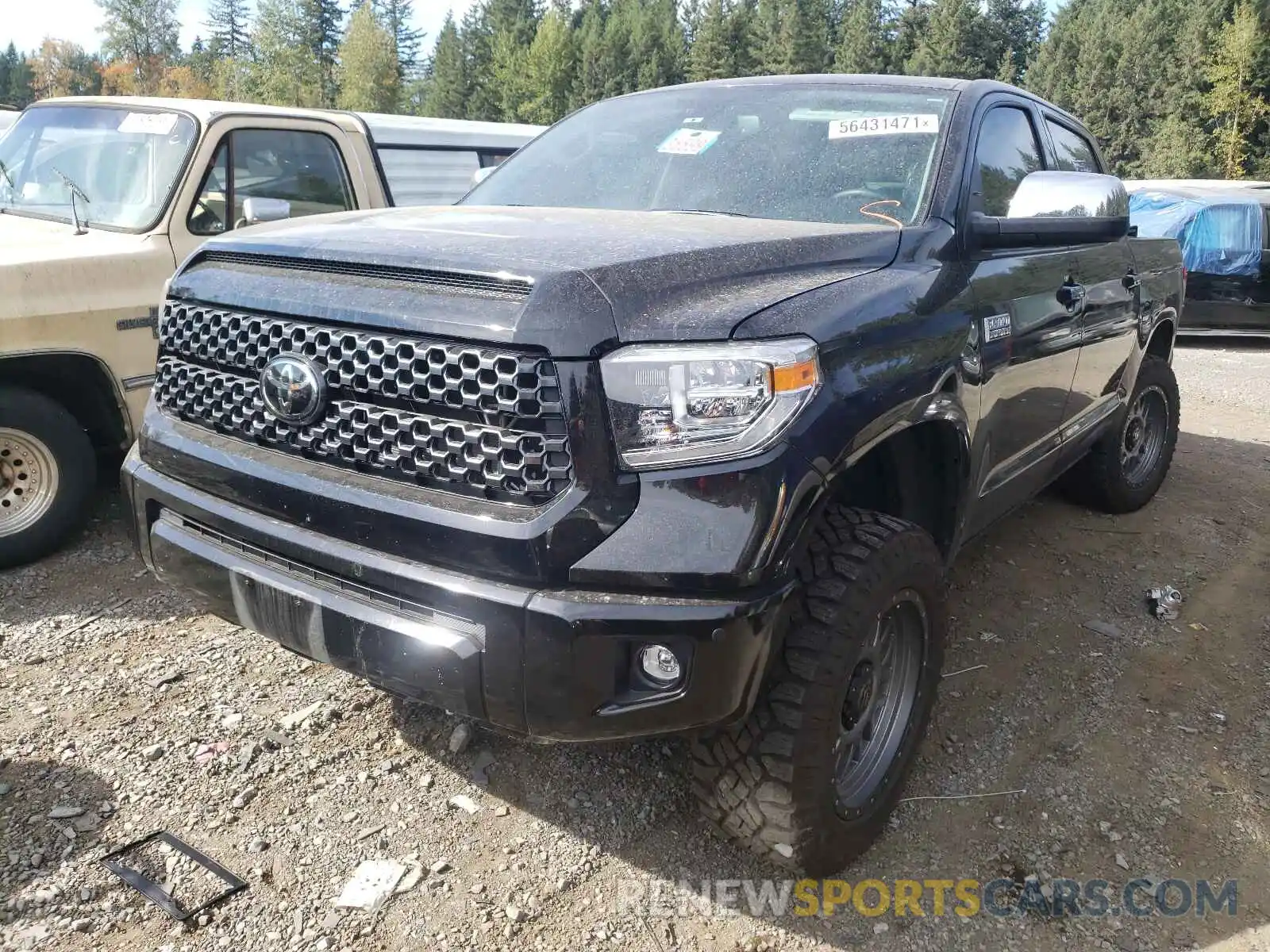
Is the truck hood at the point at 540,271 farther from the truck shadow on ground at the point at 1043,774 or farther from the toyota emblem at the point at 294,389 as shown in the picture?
the truck shadow on ground at the point at 1043,774

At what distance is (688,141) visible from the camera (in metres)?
3.21

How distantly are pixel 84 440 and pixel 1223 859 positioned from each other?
423cm

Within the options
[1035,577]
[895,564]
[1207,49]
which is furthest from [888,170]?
[1207,49]

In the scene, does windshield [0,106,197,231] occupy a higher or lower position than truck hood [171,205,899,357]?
higher

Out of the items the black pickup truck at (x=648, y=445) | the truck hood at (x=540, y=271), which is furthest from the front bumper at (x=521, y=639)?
the truck hood at (x=540, y=271)

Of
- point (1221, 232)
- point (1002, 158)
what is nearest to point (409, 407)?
point (1002, 158)

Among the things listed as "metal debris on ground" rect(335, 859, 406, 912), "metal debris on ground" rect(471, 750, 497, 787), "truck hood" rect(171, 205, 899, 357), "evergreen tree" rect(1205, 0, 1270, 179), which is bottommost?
"metal debris on ground" rect(471, 750, 497, 787)

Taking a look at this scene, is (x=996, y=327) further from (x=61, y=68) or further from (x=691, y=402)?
(x=61, y=68)

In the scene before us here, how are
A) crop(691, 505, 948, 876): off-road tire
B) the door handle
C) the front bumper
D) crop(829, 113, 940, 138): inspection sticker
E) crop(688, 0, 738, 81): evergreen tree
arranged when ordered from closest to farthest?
the front bumper < crop(691, 505, 948, 876): off-road tire < crop(829, 113, 940, 138): inspection sticker < the door handle < crop(688, 0, 738, 81): evergreen tree

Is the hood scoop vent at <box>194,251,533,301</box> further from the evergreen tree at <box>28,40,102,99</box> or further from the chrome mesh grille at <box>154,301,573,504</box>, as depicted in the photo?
the evergreen tree at <box>28,40,102,99</box>

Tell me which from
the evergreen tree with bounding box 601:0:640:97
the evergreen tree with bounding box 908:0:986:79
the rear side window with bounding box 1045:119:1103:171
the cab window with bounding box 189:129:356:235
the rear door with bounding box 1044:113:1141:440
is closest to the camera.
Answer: the rear door with bounding box 1044:113:1141:440

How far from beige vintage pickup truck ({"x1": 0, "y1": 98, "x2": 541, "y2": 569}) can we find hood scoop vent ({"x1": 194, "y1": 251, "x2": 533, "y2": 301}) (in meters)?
1.86

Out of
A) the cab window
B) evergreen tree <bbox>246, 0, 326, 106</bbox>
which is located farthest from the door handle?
evergreen tree <bbox>246, 0, 326, 106</bbox>

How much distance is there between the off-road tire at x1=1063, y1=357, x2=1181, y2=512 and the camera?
483 cm
